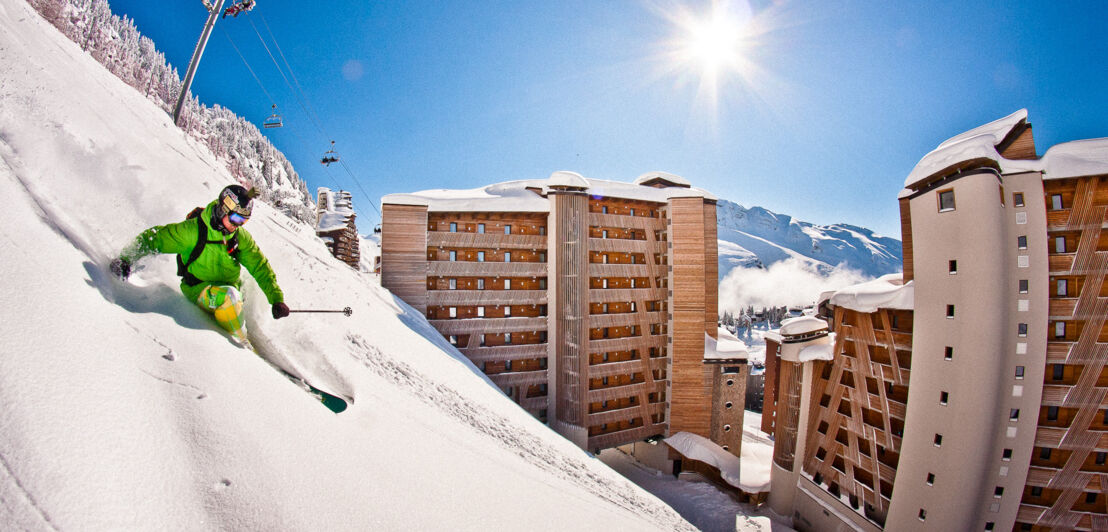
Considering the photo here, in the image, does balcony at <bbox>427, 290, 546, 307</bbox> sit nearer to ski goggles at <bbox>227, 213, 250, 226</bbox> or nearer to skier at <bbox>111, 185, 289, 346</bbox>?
skier at <bbox>111, 185, 289, 346</bbox>

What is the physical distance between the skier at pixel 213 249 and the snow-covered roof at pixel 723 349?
22169 mm

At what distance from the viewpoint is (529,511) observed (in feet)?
12.1

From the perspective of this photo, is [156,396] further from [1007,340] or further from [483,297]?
[1007,340]

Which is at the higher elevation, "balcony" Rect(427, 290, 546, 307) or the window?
the window

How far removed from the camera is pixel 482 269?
20.6 meters

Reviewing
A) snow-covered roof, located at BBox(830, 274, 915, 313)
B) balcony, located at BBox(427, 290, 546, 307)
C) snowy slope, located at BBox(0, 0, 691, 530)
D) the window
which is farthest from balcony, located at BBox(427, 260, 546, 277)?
the window

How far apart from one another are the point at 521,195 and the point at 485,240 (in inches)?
136

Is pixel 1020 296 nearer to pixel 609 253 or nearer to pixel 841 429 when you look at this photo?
pixel 841 429

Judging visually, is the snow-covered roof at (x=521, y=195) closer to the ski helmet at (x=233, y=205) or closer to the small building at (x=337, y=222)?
→ the small building at (x=337, y=222)

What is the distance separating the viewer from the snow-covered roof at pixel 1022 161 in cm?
Result: 1249

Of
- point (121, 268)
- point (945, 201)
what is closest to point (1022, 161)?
point (945, 201)

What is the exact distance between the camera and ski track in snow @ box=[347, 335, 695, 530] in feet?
19.3

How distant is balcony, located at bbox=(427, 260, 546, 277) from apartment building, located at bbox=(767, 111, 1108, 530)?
1720 cm

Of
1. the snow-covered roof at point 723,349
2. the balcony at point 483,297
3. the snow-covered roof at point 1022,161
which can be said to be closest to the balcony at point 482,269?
the balcony at point 483,297
